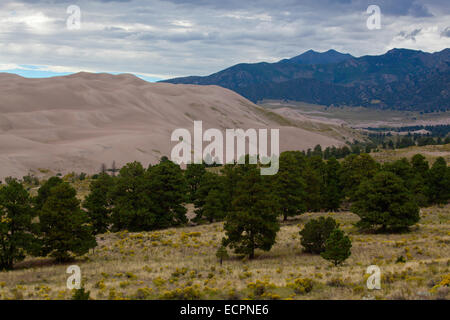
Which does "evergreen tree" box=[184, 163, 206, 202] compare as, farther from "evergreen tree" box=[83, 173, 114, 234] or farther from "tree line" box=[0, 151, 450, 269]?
"evergreen tree" box=[83, 173, 114, 234]

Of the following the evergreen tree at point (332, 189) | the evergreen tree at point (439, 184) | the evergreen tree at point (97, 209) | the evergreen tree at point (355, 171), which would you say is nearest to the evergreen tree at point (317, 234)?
the evergreen tree at point (97, 209)

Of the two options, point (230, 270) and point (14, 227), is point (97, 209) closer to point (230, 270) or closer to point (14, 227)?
point (14, 227)

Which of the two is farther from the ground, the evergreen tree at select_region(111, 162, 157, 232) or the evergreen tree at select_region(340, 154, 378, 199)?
the evergreen tree at select_region(340, 154, 378, 199)

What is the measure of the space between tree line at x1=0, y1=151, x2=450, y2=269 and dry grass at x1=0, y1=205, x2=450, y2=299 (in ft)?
5.66

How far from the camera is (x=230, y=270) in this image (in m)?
27.1

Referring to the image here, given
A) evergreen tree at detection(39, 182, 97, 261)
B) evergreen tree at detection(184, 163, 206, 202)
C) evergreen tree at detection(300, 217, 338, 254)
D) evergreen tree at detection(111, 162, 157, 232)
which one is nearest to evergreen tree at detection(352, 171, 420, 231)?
evergreen tree at detection(300, 217, 338, 254)

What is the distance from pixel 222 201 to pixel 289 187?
9.05 m

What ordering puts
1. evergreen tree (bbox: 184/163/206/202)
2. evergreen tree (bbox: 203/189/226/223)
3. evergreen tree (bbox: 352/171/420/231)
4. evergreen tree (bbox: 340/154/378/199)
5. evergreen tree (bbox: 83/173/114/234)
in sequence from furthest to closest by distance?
1. evergreen tree (bbox: 184/163/206/202)
2. evergreen tree (bbox: 340/154/378/199)
3. evergreen tree (bbox: 203/189/226/223)
4. evergreen tree (bbox: 83/173/114/234)
5. evergreen tree (bbox: 352/171/420/231)

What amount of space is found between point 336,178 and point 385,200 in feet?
73.5

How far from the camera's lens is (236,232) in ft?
106

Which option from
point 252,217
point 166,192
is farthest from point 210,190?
point 252,217

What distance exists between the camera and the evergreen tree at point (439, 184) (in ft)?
189

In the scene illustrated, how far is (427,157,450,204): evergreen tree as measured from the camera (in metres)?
57.7
